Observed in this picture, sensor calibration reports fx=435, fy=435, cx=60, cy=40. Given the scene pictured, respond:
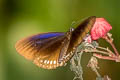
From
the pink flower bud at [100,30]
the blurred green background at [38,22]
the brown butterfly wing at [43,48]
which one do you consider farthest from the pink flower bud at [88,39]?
the blurred green background at [38,22]

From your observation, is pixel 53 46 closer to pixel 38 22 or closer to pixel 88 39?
pixel 88 39

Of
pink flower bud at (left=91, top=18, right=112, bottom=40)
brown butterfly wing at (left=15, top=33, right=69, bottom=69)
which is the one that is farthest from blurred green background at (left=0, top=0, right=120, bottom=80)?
pink flower bud at (left=91, top=18, right=112, bottom=40)

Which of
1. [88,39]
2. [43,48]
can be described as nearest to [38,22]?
[43,48]

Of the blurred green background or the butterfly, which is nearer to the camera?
the butterfly

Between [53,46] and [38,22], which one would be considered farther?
[38,22]

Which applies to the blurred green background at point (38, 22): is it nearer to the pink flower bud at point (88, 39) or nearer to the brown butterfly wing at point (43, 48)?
the brown butterfly wing at point (43, 48)

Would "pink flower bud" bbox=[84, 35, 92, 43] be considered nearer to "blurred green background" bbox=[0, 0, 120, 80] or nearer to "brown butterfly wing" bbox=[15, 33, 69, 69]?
"brown butterfly wing" bbox=[15, 33, 69, 69]

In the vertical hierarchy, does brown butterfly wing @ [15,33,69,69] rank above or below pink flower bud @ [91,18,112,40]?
below
